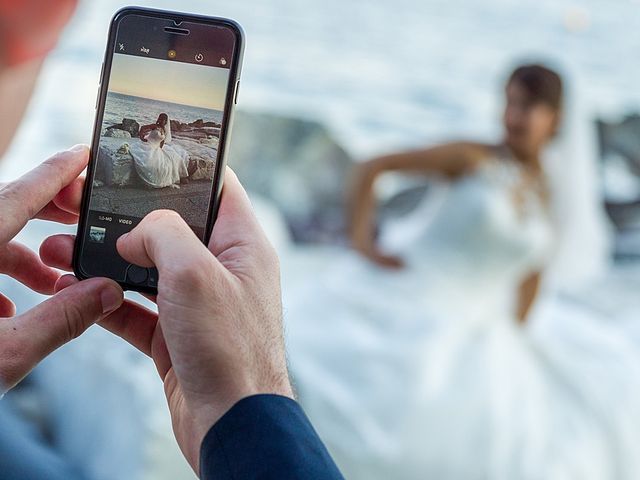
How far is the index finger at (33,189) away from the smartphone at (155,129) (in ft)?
0.11

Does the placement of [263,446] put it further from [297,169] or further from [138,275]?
[297,169]

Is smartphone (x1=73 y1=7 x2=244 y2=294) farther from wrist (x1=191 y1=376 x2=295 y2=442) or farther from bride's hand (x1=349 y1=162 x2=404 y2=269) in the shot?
bride's hand (x1=349 y1=162 x2=404 y2=269)

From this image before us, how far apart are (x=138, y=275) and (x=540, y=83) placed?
1.71m

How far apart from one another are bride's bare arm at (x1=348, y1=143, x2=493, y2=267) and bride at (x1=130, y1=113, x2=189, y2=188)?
57.3 inches

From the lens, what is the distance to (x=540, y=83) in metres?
2.06

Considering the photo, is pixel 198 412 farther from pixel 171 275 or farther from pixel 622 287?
pixel 622 287

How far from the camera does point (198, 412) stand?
43cm

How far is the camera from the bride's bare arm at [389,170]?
2008mm

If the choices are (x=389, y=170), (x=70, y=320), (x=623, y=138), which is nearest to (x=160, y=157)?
(x=70, y=320)

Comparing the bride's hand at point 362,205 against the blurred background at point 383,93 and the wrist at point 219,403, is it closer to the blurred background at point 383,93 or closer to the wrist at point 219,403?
the blurred background at point 383,93

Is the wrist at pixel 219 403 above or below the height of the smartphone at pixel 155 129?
below

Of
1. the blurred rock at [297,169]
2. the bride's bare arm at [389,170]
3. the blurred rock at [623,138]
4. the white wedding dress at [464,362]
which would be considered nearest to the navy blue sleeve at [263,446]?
the white wedding dress at [464,362]

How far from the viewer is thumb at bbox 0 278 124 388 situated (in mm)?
436

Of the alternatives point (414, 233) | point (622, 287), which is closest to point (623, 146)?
point (622, 287)
